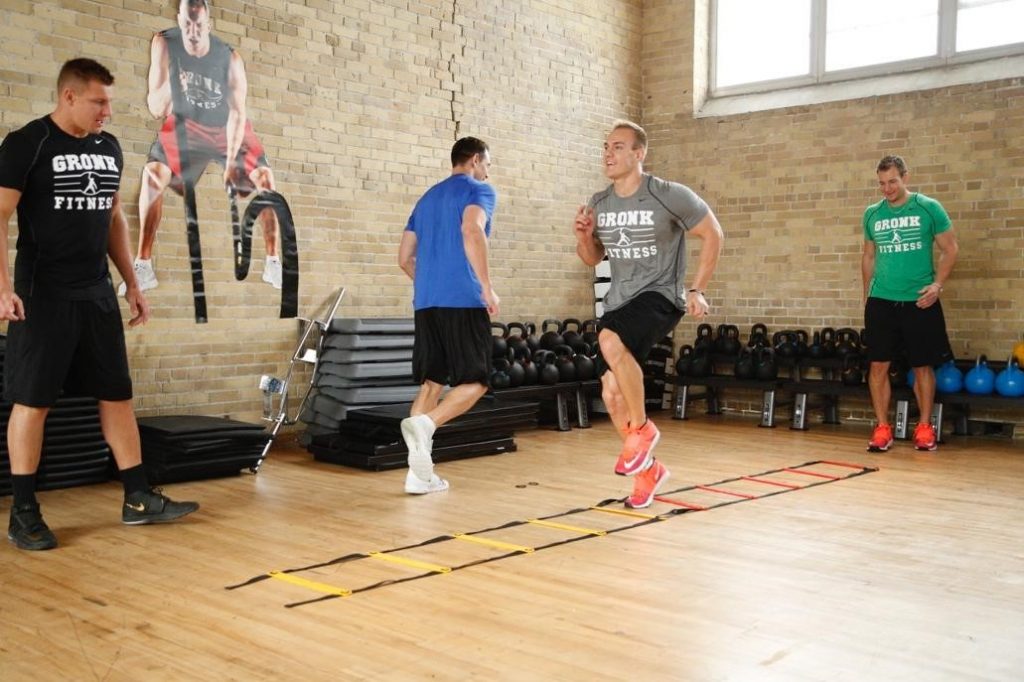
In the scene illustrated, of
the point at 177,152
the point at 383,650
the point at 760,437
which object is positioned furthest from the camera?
the point at 760,437

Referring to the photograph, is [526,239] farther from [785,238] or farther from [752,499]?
[752,499]

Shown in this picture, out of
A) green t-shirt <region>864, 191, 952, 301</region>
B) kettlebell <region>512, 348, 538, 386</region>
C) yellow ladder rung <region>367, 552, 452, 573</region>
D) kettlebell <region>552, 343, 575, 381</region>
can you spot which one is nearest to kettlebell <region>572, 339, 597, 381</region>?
kettlebell <region>552, 343, 575, 381</region>

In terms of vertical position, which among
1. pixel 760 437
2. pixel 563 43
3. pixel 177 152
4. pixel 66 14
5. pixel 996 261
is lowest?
pixel 760 437

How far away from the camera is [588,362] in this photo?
7.15 m

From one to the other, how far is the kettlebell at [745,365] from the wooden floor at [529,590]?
2374mm

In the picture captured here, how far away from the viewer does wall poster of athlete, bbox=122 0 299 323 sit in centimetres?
541

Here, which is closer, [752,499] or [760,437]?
[752,499]

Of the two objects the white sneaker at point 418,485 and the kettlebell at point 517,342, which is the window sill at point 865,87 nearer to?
the kettlebell at point 517,342

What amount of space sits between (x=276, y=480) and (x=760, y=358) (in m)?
3.81

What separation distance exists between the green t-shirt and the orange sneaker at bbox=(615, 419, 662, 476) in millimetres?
2650

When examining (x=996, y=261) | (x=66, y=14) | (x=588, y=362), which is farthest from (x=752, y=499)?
(x=66, y=14)

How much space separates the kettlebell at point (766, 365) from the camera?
283 inches

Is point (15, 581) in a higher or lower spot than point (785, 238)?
lower

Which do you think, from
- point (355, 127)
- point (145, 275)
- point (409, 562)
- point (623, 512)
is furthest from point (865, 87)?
point (409, 562)
